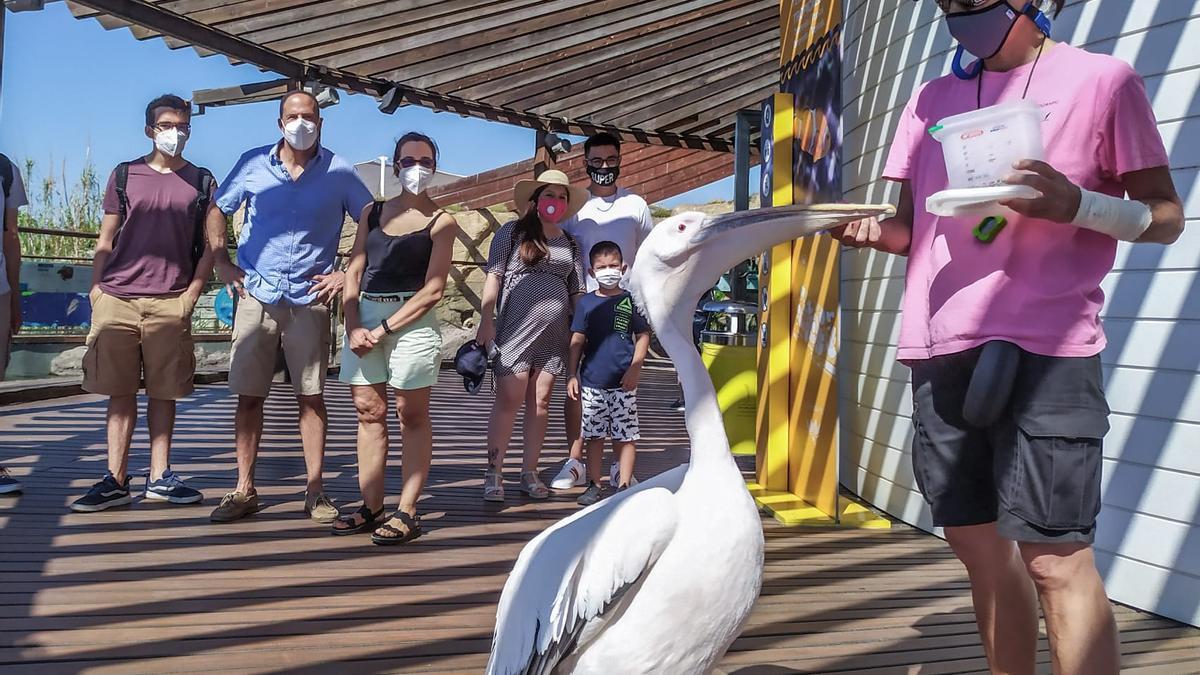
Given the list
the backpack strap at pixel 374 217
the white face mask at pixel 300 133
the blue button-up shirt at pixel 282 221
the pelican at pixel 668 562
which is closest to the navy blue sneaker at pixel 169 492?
the blue button-up shirt at pixel 282 221

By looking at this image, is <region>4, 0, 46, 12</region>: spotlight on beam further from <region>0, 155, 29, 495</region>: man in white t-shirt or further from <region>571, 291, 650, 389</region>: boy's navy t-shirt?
<region>571, 291, 650, 389</region>: boy's navy t-shirt

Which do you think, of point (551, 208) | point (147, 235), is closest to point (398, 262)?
point (551, 208)

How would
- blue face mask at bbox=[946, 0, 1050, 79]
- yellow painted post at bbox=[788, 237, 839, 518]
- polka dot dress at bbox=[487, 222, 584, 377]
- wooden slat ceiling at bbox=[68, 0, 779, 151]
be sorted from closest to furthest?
blue face mask at bbox=[946, 0, 1050, 79], yellow painted post at bbox=[788, 237, 839, 518], polka dot dress at bbox=[487, 222, 584, 377], wooden slat ceiling at bbox=[68, 0, 779, 151]

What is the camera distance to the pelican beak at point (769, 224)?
204 centimetres

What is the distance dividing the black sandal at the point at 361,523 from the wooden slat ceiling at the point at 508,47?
331cm

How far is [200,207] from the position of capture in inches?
193

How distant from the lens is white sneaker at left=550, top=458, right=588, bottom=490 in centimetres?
561

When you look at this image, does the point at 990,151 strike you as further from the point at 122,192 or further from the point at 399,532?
the point at 122,192

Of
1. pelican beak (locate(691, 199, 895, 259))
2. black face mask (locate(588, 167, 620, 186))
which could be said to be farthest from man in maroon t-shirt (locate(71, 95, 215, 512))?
pelican beak (locate(691, 199, 895, 259))

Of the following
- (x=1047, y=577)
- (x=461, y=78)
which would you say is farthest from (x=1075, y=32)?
(x=461, y=78)

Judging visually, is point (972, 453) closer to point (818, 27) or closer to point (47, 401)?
point (818, 27)

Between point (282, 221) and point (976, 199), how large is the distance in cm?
337

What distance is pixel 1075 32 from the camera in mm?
3963

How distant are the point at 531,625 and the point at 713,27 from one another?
21.3ft
